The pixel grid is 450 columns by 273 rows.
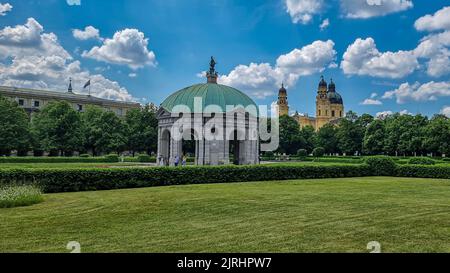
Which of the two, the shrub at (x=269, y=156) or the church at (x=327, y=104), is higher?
the church at (x=327, y=104)

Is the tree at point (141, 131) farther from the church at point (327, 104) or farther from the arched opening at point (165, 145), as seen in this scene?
the church at point (327, 104)

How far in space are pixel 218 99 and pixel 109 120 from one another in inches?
1466

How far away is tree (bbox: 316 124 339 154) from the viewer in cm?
8994

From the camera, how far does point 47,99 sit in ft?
327

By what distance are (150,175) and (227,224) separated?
12324 mm

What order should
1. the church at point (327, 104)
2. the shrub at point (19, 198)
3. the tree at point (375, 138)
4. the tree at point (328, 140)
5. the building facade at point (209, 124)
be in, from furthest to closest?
the church at point (327, 104), the tree at point (328, 140), the tree at point (375, 138), the building facade at point (209, 124), the shrub at point (19, 198)

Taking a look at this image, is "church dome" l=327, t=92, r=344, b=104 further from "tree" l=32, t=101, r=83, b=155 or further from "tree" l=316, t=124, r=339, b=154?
"tree" l=32, t=101, r=83, b=155

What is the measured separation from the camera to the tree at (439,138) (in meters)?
59.3

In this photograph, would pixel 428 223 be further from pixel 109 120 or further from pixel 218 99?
pixel 109 120

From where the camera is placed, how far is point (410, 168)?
33312 mm

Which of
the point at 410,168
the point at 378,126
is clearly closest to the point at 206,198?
the point at 410,168

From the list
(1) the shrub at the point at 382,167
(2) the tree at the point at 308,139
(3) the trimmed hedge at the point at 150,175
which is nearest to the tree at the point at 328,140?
(2) the tree at the point at 308,139

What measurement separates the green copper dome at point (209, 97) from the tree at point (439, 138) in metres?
36.9

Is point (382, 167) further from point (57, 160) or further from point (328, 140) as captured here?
point (328, 140)
